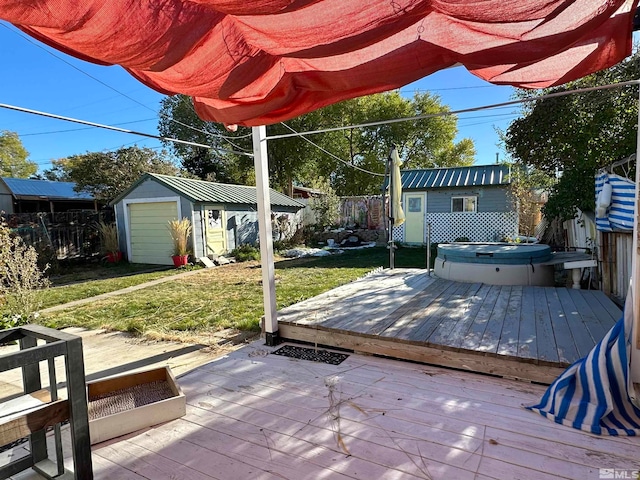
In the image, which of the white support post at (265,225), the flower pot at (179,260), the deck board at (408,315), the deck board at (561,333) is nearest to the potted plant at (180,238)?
the flower pot at (179,260)

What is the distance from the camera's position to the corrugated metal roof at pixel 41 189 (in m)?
17.0

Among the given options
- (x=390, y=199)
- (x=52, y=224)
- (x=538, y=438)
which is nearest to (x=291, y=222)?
(x=52, y=224)

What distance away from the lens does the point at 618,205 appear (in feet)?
12.3

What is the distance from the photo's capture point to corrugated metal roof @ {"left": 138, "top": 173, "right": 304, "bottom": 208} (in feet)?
34.8

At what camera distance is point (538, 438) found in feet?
6.45

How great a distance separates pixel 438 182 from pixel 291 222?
6239 mm

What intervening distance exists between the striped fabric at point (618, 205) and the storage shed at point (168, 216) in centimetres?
943

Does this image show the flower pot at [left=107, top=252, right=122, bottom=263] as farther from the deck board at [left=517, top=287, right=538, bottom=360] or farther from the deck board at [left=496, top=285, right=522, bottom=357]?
the deck board at [left=517, top=287, right=538, bottom=360]

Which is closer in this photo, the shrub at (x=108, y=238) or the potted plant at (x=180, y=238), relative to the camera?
the potted plant at (x=180, y=238)

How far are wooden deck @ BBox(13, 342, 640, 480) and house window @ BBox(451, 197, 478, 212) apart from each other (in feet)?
40.0

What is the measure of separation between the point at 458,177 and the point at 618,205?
10934mm

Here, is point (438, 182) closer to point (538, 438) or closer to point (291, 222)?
point (291, 222)

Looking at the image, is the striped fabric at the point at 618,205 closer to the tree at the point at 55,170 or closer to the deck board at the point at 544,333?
the deck board at the point at 544,333

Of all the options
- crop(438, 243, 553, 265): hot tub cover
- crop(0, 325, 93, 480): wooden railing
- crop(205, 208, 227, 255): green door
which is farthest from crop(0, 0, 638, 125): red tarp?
crop(205, 208, 227, 255): green door
